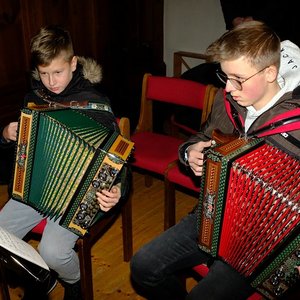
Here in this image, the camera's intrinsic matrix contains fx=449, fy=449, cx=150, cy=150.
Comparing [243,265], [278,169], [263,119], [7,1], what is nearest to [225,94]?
[263,119]

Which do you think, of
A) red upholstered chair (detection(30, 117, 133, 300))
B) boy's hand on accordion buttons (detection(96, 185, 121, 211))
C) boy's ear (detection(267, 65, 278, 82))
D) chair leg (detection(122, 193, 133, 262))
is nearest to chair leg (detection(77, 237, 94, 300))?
red upholstered chair (detection(30, 117, 133, 300))

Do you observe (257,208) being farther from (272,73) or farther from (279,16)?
(279,16)

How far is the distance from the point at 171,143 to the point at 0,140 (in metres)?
0.97

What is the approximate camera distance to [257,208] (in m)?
1.33

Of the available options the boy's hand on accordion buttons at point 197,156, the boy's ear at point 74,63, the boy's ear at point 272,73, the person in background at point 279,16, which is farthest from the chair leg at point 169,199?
the person in background at point 279,16

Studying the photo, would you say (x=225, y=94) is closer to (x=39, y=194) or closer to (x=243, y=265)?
(x=243, y=265)

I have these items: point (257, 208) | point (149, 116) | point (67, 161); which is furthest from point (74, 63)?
point (257, 208)

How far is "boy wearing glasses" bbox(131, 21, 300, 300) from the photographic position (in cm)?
144

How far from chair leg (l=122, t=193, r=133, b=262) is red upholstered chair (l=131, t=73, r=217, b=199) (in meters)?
0.28

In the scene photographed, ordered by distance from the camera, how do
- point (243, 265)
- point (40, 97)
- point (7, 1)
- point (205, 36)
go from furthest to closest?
point (205, 36) < point (7, 1) < point (40, 97) < point (243, 265)

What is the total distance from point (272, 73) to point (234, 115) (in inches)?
8.2

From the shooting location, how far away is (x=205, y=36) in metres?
3.92

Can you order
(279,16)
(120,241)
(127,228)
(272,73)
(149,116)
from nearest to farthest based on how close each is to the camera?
(272,73) → (127,228) → (120,241) → (149,116) → (279,16)

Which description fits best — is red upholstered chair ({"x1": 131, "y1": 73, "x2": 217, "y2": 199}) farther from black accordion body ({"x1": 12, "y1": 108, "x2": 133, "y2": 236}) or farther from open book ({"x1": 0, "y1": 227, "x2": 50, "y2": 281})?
open book ({"x1": 0, "y1": 227, "x2": 50, "y2": 281})
